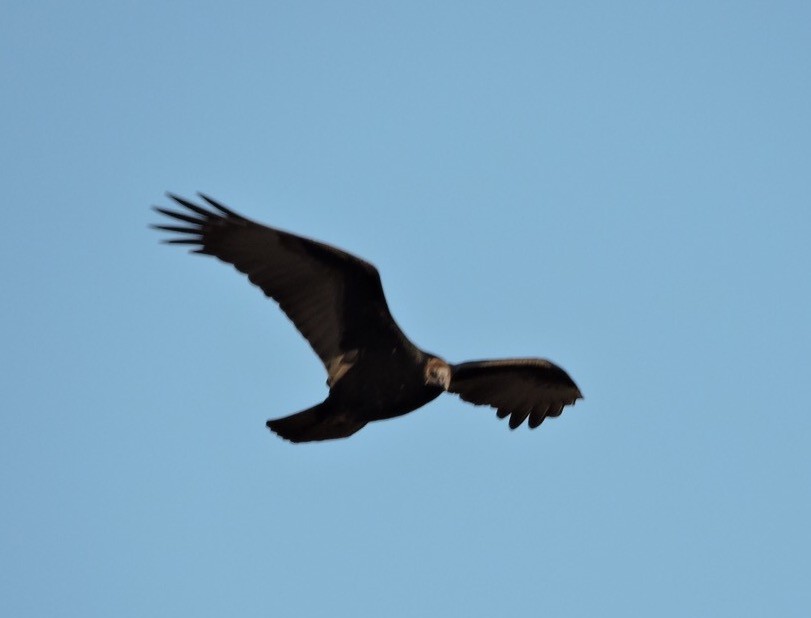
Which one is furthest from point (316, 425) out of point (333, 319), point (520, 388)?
point (520, 388)

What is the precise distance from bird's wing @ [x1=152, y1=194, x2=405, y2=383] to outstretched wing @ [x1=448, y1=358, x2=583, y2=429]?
143cm

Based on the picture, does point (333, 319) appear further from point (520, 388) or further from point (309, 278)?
point (520, 388)

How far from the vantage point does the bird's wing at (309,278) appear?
12.5 meters

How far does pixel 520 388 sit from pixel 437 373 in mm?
2001

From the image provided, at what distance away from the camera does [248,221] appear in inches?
490

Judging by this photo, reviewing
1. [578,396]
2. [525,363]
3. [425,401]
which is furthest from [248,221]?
[578,396]

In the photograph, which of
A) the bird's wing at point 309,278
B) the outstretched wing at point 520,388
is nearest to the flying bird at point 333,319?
the bird's wing at point 309,278

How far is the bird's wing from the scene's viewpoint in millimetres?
12484

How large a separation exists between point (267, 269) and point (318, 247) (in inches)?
20.2

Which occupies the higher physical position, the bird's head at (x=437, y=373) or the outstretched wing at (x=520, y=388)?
the outstretched wing at (x=520, y=388)

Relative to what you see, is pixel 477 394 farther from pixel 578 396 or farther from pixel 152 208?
pixel 152 208

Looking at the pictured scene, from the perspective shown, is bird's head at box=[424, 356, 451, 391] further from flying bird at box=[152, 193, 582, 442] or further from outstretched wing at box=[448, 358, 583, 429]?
outstretched wing at box=[448, 358, 583, 429]

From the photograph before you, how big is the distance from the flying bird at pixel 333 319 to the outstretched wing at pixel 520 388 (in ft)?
3.85

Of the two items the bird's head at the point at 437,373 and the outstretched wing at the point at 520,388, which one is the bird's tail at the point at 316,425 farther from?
the outstretched wing at the point at 520,388
